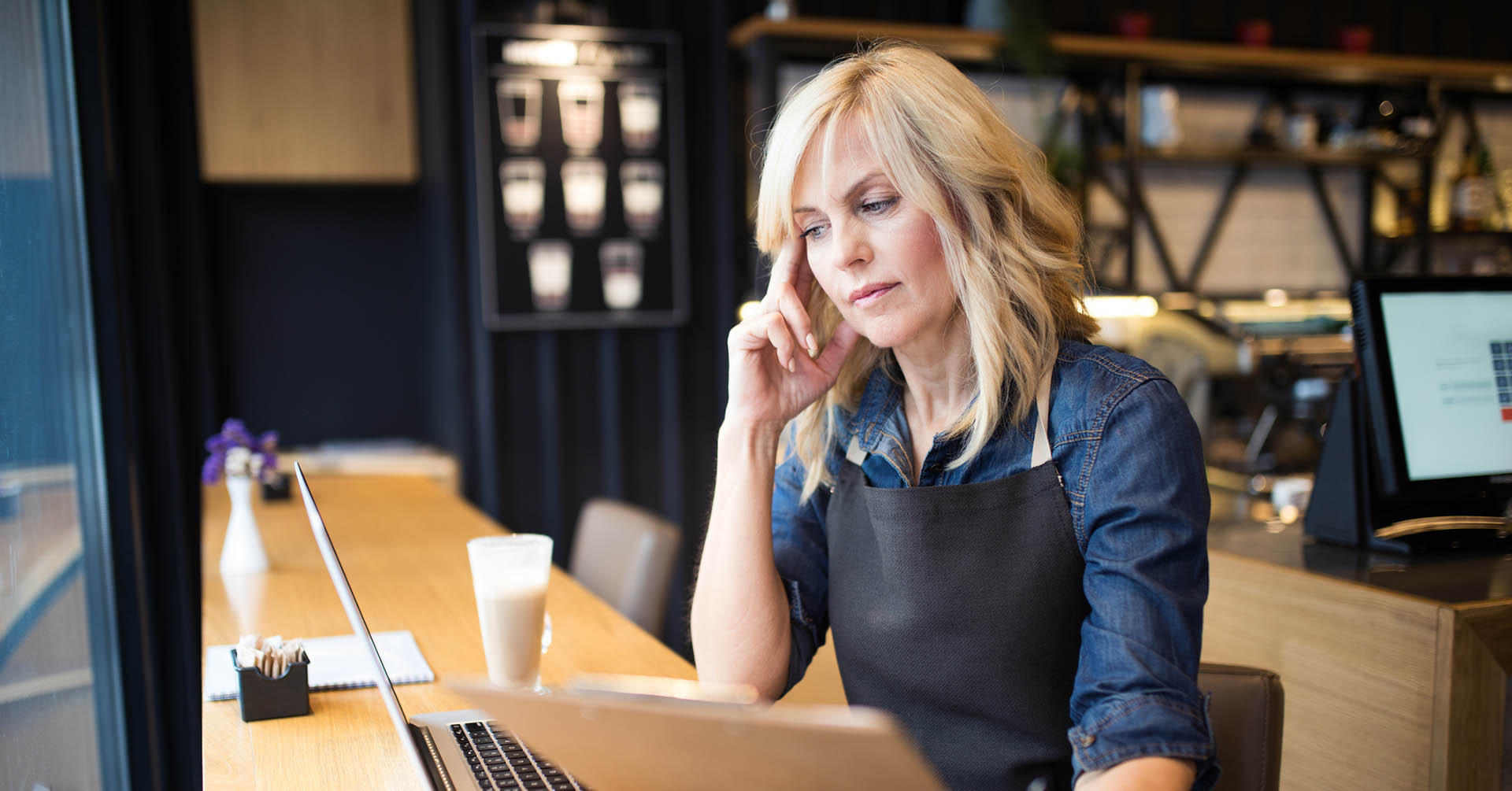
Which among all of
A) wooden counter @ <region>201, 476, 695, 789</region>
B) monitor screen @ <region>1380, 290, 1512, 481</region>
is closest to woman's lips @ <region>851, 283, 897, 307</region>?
wooden counter @ <region>201, 476, 695, 789</region>

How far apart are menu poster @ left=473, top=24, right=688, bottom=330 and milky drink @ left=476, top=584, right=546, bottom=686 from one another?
9.08ft

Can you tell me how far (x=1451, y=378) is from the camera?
1862 millimetres

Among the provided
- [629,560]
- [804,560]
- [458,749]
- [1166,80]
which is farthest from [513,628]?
[1166,80]

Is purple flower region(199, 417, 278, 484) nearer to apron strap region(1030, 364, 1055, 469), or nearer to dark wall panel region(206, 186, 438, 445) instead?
dark wall panel region(206, 186, 438, 445)

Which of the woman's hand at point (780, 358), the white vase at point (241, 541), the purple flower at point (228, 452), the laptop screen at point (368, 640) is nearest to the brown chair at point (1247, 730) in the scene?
the woman's hand at point (780, 358)

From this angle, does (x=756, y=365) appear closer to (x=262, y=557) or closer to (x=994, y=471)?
(x=994, y=471)

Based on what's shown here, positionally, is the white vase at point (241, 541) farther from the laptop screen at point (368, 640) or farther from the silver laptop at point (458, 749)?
the laptop screen at point (368, 640)

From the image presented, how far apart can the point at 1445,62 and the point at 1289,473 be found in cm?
229

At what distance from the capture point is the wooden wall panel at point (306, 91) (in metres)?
4.18

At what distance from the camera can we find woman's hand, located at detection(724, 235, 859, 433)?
4.91 feet

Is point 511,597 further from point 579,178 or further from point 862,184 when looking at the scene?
point 579,178

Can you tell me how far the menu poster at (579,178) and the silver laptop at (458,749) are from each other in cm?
282

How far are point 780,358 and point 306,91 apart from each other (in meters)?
3.48

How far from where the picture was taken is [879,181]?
1376 millimetres
